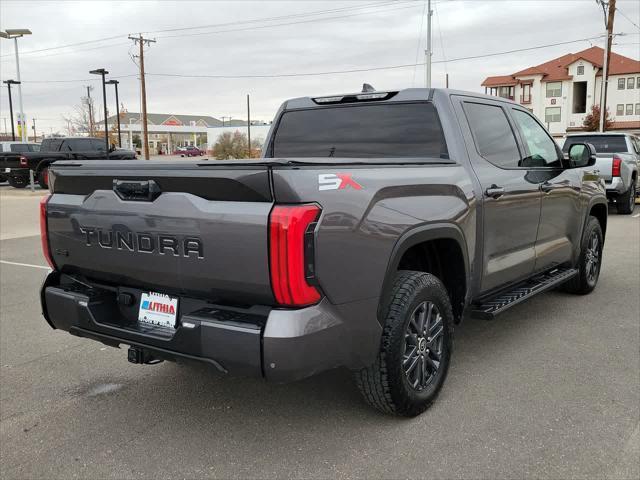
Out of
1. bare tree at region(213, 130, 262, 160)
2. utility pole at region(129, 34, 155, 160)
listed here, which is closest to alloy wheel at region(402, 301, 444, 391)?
utility pole at region(129, 34, 155, 160)

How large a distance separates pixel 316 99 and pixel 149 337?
2.51 metres

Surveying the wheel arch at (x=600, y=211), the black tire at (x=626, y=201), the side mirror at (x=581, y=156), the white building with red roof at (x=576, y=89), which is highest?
the white building with red roof at (x=576, y=89)

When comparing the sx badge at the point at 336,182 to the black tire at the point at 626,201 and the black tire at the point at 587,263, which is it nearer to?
the black tire at the point at 587,263

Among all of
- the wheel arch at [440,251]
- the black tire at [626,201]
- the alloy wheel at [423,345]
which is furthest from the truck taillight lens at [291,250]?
the black tire at [626,201]

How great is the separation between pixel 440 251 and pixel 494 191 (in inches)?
24.7

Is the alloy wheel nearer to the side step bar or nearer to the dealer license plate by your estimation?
the side step bar

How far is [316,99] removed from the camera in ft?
15.5

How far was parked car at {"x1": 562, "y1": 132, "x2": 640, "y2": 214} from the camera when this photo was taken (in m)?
12.9

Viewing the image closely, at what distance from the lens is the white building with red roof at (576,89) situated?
6838 cm

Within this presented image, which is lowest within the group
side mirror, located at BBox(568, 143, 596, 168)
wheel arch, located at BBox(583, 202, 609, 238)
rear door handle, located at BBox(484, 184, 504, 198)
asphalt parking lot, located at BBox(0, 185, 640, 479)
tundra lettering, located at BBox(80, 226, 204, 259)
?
asphalt parking lot, located at BBox(0, 185, 640, 479)

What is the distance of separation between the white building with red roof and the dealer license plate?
236ft

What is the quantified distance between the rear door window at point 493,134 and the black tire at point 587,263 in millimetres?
1696

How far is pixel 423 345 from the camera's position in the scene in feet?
11.2

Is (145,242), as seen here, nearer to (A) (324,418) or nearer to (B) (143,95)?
(A) (324,418)
